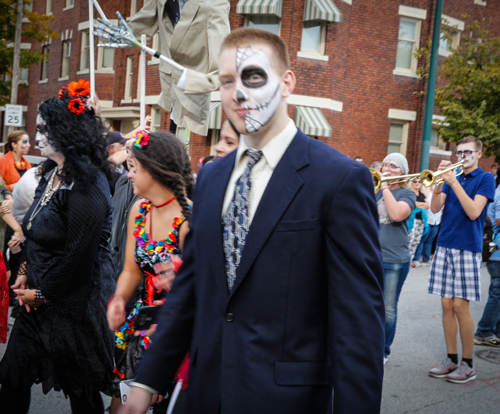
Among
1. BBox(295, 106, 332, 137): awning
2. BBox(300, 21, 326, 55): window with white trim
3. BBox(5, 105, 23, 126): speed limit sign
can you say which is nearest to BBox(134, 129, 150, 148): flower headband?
BBox(295, 106, 332, 137): awning

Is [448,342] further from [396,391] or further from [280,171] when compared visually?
[280,171]

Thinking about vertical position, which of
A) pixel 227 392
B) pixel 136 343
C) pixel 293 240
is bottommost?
pixel 136 343

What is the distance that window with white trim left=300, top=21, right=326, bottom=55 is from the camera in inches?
652

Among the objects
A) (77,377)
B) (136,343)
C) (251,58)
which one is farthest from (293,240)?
(77,377)

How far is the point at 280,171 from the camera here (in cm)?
165

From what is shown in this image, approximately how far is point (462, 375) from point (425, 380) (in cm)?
35

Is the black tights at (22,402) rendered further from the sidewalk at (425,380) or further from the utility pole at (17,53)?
the utility pole at (17,53)

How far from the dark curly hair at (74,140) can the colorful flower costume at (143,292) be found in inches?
18.9

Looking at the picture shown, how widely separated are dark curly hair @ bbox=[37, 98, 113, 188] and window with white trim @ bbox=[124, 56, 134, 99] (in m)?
18.7

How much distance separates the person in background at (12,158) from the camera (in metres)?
7.42

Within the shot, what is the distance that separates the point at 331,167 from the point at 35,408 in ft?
11.2

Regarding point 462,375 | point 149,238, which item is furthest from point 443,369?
point 149,238

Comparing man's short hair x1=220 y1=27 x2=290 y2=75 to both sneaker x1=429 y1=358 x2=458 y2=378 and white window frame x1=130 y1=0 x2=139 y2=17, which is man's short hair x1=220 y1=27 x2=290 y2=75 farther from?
white window frame x1=130 y1=0 x2=139 y2=17

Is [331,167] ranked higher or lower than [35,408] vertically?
higher
